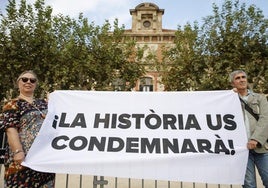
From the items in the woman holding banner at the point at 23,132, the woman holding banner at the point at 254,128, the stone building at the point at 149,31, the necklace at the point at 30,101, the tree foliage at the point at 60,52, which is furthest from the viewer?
the stone building at the point at 149,31

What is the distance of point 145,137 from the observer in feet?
10.6

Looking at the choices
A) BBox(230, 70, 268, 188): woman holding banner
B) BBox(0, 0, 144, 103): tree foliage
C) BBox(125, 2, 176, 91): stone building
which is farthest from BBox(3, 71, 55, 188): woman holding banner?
BBox(125, 2, 176, 91): stone building

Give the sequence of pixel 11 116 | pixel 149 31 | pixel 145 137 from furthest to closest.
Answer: pixel 149 31 → pixel 145 137 → pixel 11 116

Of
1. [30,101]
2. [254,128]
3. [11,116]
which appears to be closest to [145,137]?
[254,128]

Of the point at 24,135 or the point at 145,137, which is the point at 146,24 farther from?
the point at 24,135

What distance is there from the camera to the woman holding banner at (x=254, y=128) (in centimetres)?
294

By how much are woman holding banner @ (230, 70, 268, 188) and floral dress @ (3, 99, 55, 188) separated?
2452 millimetres

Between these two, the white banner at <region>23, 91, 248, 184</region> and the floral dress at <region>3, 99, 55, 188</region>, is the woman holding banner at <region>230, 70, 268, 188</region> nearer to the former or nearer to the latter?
the white banner at <region>23, 91, 248, 184</region>

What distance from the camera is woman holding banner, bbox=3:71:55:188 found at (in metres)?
2.51

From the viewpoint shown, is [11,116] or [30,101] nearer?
[11,116]

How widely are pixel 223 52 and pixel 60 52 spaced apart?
10.1 meters

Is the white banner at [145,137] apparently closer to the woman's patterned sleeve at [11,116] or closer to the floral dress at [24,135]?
the floral dress at [24,135]

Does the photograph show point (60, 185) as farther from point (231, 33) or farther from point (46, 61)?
point (231, 33)

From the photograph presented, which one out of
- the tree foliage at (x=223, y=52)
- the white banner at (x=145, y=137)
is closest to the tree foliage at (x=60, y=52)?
the tree foliage at (x=223, y=52)
